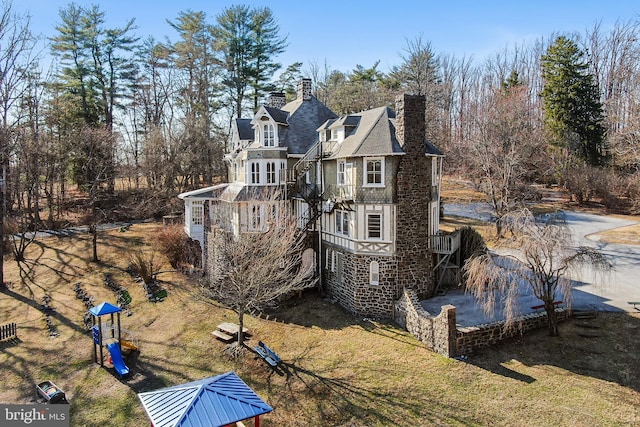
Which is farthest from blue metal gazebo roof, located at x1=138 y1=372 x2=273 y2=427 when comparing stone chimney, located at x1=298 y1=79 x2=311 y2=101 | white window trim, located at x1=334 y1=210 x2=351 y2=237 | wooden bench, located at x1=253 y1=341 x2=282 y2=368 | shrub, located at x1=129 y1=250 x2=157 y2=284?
stone chimney, located at x1=298 y1=79 x2=311 y2=101

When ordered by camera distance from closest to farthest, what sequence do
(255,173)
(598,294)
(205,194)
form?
(598,294)
(255,173)
(205,194)

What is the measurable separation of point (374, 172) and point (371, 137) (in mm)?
1850

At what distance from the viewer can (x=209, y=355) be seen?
16.5 m

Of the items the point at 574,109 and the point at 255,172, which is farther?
the point at 574,109

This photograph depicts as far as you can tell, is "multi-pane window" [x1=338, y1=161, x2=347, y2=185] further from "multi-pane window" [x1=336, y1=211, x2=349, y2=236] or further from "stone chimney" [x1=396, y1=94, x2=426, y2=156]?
"stone chimney" [x1=396, y1=94, x2=426, y2=156]

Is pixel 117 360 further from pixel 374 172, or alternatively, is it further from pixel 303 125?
pixel 303 125

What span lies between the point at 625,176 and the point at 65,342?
52761 millimetres

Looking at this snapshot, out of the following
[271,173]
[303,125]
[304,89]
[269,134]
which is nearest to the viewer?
[271,173]

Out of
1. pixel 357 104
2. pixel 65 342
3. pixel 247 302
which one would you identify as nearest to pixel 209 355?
pixel 247 302

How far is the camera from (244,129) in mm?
26984

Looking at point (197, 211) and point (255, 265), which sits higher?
Result: point (197, 211)

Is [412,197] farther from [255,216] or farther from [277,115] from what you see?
[277,115]

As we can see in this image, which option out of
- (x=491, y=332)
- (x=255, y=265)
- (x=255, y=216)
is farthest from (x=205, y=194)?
(x=491, y=332)

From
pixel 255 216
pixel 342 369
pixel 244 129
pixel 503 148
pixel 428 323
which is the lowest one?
pixel 342 369
